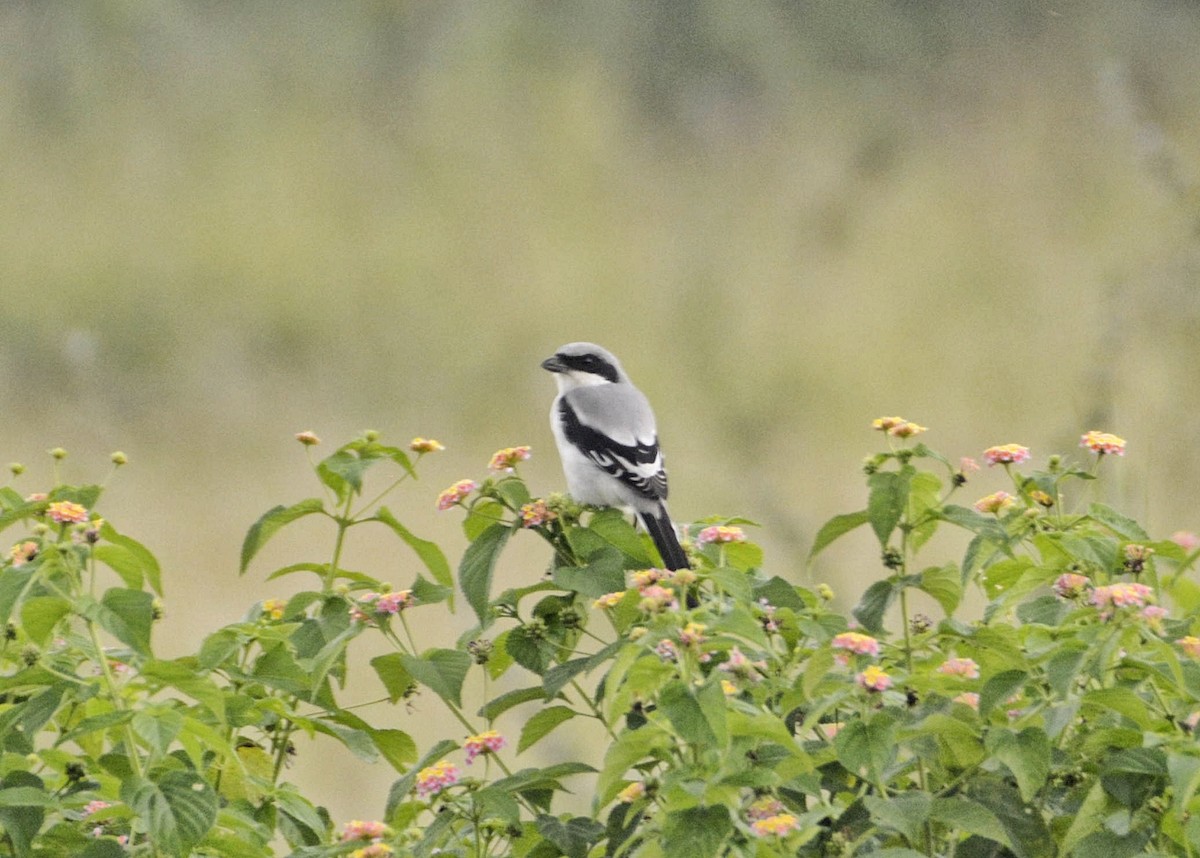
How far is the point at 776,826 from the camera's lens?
1.19 meters

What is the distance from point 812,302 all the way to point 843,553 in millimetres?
682

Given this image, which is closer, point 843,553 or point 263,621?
point 263,621

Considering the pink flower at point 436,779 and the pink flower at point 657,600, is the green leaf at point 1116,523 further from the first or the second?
the pink flower at point 436,779

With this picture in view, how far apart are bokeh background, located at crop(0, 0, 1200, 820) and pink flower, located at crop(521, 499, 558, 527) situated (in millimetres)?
2300

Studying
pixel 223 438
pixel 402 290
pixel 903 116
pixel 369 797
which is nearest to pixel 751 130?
pixel 903 116

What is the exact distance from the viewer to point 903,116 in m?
4.23

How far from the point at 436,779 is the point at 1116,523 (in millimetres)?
707

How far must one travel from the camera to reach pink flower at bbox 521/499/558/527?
1.64m

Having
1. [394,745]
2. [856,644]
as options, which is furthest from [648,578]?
[394,745]

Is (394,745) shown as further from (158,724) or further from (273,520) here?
(158,724)

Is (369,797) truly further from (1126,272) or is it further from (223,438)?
(1126,272)

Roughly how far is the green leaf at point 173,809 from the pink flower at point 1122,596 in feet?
2.42

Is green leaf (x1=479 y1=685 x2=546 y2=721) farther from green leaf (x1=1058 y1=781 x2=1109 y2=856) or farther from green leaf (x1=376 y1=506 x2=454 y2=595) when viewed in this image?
green leaf (x1=1058 y1=781 x2=1109 y2=856)

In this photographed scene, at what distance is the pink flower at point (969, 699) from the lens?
1.41 meters
